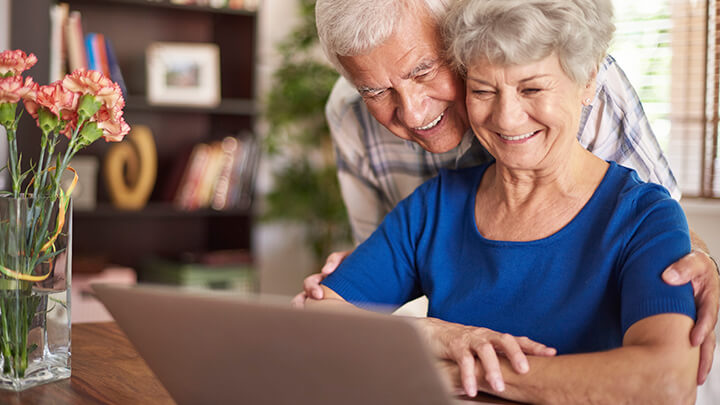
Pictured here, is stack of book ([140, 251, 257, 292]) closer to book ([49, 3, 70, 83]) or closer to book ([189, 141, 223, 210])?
book ([189, 141, 223, 210])

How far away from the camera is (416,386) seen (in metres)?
0.63

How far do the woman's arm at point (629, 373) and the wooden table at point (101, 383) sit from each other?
1.59 feet

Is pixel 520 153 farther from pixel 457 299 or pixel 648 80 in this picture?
pixel 648 80

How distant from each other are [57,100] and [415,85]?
0.69 meters

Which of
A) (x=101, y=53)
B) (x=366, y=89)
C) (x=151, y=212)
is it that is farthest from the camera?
(x=151, y=212)

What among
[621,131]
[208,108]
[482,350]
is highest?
[621,131]

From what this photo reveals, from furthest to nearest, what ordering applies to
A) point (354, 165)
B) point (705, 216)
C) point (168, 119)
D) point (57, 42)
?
1. point (168, 119)
2. point (57, 42)
3. point (705, 216)
4. point (354, 165)

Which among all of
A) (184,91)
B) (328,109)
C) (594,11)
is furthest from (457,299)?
(184,91)

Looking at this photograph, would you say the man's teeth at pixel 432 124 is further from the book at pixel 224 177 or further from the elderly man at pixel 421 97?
the book at pixel 224 177

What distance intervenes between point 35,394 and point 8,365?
0.06 metres

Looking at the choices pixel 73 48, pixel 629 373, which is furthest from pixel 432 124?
pixel 73 48

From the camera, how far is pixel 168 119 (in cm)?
391

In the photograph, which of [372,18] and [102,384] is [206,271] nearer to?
[372,18]

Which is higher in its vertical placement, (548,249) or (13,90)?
(13,90)
